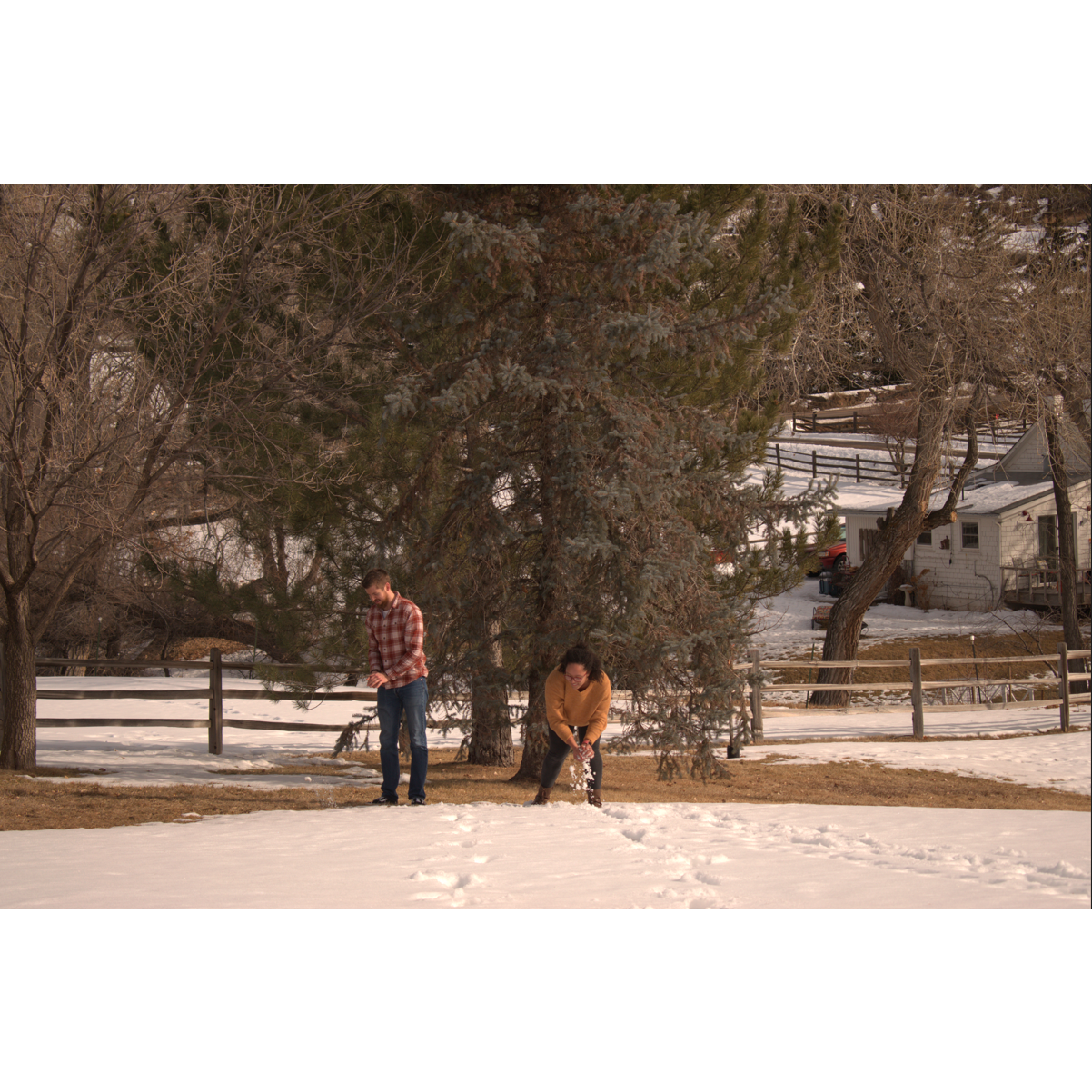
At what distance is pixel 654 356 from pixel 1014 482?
2662 mm

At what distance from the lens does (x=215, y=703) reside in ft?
30.5

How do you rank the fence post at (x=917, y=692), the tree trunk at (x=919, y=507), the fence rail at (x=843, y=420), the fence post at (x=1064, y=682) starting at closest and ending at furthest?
the fence post at (x=1064, y=682), the tree trunk at (x=919, y=507), the fence post at (x=917, y=692), the fence rail at (x=843, y=420)

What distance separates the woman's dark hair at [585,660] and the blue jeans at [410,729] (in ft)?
2.23

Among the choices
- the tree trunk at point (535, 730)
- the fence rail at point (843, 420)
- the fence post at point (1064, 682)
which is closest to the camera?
the fence post at point (1064, 682)

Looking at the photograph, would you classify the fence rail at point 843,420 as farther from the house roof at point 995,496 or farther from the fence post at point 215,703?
the fence post at point 215,703

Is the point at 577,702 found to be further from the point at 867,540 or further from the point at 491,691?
the point at 867,540

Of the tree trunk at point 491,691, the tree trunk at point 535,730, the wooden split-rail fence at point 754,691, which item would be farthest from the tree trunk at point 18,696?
the tree trunk at point 535,730

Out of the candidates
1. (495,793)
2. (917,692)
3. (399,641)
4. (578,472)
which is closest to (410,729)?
(399,641)

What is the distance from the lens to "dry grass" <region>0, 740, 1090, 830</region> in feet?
17.6

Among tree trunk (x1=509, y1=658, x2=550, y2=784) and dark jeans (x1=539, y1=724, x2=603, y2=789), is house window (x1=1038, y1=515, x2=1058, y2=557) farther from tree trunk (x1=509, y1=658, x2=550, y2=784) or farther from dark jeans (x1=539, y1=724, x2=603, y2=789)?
tree trunk (x1=509, y1=658, x2=550, y2=784)

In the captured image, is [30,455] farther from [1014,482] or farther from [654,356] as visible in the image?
[1014,482]

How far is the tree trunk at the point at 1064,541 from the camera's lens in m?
4.66

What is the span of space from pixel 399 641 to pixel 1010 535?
2.79 m
